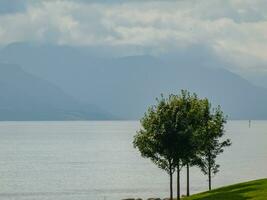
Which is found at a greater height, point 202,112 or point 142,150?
point 202,112

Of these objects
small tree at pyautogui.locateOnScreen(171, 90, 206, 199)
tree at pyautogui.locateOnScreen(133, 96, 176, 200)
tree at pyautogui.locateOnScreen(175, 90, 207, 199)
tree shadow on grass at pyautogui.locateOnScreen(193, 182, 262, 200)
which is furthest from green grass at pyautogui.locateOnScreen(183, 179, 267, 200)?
tree at pyautogui.locateOnScreen(133, 96, 176, 200)

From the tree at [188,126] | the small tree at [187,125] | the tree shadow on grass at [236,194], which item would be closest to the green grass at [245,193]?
the tree shadow on grass at [236,194]

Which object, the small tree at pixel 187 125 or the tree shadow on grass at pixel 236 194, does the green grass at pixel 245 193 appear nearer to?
the tree shadow on grass at pixel 236 194

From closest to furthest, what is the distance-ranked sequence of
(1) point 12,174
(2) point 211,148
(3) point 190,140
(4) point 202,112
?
(3) point 190,140, (4) point 202,112, (2) point 211,148, (1) point 12,174

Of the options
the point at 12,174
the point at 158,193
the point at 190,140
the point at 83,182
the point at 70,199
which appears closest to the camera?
the point at 190,140

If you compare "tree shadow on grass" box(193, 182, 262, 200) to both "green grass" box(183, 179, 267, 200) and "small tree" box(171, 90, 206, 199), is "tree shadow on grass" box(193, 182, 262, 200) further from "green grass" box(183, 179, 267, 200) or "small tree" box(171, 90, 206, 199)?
"small tree" box(171, 90, 206, 199)

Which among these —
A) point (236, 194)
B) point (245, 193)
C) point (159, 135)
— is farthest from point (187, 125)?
point (245, 193)

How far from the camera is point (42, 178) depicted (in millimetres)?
162000

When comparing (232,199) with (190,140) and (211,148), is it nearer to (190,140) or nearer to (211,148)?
(190,140)

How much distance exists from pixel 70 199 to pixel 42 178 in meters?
42.6

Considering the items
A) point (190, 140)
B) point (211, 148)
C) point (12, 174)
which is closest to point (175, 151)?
point (190, 140)

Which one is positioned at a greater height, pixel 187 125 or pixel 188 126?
pixel 187 125

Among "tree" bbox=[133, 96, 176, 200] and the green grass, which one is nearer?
the green grass

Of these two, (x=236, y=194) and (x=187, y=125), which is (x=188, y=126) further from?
(x=236, y=194)
